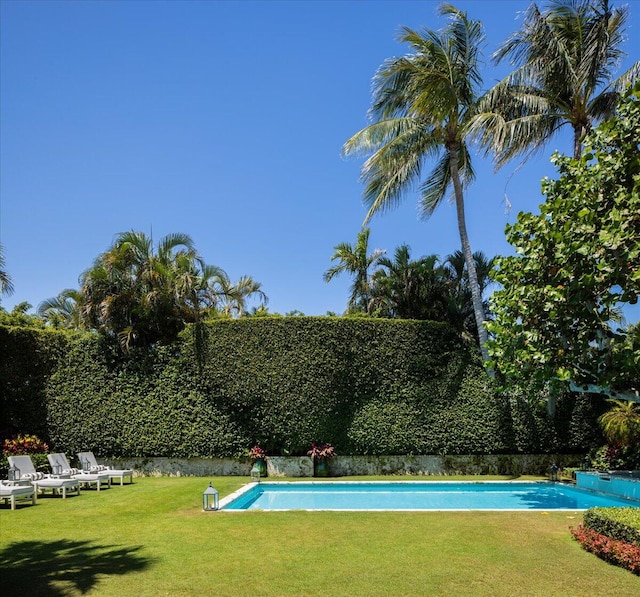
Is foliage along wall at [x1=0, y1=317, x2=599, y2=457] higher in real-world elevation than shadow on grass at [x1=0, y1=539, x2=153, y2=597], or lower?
higher

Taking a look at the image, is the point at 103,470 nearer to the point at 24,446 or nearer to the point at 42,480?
the point at 42,480

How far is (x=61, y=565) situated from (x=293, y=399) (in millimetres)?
10816

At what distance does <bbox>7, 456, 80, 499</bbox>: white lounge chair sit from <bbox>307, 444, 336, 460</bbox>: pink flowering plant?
716 cm

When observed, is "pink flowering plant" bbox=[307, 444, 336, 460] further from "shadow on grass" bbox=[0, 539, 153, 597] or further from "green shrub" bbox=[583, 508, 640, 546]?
"green shrub" bbox=[583, 508, 640, 546]

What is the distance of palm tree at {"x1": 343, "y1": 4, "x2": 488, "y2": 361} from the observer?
1803cm

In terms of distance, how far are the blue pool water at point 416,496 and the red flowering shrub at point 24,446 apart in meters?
7.66

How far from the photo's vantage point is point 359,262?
25.2 meters

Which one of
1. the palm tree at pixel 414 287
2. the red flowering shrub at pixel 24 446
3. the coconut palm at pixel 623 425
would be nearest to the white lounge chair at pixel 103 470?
the red flowering shrub at pixel 24 446

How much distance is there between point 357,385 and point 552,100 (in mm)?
11231

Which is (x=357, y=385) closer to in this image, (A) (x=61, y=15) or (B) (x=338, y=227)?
(B) (x=338, y=227)

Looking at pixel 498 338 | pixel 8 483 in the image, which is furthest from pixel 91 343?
pixel 498 338

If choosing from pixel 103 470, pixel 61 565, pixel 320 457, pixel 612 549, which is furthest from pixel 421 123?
pixel 61 565

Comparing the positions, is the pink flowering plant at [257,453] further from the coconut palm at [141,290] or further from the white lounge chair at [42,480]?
the white lounge chair at [42,480]

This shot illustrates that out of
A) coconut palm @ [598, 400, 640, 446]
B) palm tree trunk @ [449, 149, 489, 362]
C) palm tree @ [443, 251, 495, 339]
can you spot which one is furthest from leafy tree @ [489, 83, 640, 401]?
palm tree @ [443, 251, 495, 339]
